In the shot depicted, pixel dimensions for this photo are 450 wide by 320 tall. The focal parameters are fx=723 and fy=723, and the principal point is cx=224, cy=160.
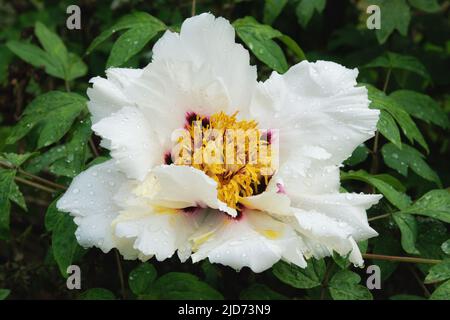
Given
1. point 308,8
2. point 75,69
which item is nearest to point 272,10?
point 308,8

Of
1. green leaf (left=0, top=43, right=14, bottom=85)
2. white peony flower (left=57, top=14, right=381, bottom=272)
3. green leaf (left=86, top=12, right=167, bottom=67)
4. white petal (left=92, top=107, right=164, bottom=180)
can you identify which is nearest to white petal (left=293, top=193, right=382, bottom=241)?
white peony flower (left=57, top=14, right=381, bottom=272)

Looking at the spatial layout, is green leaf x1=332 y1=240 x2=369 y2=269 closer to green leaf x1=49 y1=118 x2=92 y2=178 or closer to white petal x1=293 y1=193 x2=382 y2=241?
white petal x1=293 y1=193 x2=382 y2=241

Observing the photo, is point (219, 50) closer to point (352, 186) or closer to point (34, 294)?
point (352, 186)

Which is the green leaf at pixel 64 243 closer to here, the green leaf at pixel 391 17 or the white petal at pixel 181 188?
the white petal at pixel 181 188

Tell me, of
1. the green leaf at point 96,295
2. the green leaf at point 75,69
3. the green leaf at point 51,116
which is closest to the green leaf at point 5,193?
the green leaf at point 51,116

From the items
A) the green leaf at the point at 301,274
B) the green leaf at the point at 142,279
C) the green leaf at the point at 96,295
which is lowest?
the green leaf at the point at 96,295

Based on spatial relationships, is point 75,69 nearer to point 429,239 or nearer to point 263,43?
point 263,43
